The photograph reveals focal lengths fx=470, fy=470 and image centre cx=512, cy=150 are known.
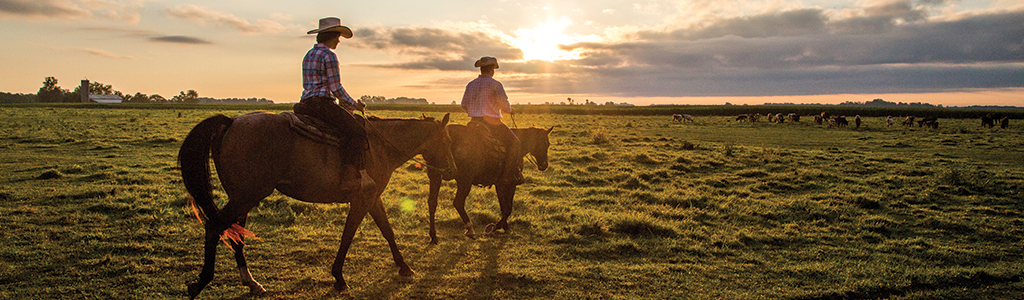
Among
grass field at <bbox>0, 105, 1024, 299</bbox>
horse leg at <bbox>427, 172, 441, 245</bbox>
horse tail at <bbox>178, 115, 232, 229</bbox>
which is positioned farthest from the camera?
horse leg at <bbox>427, 172, 441, 245</bbox>

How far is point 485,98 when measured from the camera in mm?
7395

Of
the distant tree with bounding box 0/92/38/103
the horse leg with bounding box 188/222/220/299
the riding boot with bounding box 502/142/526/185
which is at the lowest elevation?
the horse leg with bounding box 188/222/220/299

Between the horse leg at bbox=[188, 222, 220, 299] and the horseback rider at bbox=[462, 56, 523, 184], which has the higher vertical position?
the horseback rider at bbox=[462, 56, 523, 184]

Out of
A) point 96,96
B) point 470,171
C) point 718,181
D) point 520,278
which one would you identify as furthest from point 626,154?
point 96,96

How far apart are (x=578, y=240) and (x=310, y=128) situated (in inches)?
174

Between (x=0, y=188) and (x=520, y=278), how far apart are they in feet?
40.7

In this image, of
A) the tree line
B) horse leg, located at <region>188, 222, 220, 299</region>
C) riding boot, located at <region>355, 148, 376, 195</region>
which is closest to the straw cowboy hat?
riding boot, located at <region>355, 148, 376, 195</region>

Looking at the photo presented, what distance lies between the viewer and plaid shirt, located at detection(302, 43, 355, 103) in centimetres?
504

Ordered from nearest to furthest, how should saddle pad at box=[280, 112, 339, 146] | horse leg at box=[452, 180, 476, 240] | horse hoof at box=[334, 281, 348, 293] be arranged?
1. saddle pad at box=[280, 112, 339, 146]
2. horse hoof at box=[334, 281, 348, 293]
3. horse leg at box=[452, 180, 476, 240]

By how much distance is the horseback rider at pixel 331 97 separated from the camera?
505 centimetres

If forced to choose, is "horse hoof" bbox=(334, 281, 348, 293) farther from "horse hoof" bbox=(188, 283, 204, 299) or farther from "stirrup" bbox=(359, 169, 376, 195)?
"horse hoof" bbox=(188, 283, 204, 299)

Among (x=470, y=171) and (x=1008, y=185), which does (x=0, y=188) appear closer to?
(x=470, y=171)

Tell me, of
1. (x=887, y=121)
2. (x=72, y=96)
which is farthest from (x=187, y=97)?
(x=887, y=121)

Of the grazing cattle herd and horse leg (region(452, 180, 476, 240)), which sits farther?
the grazing cattle herd
